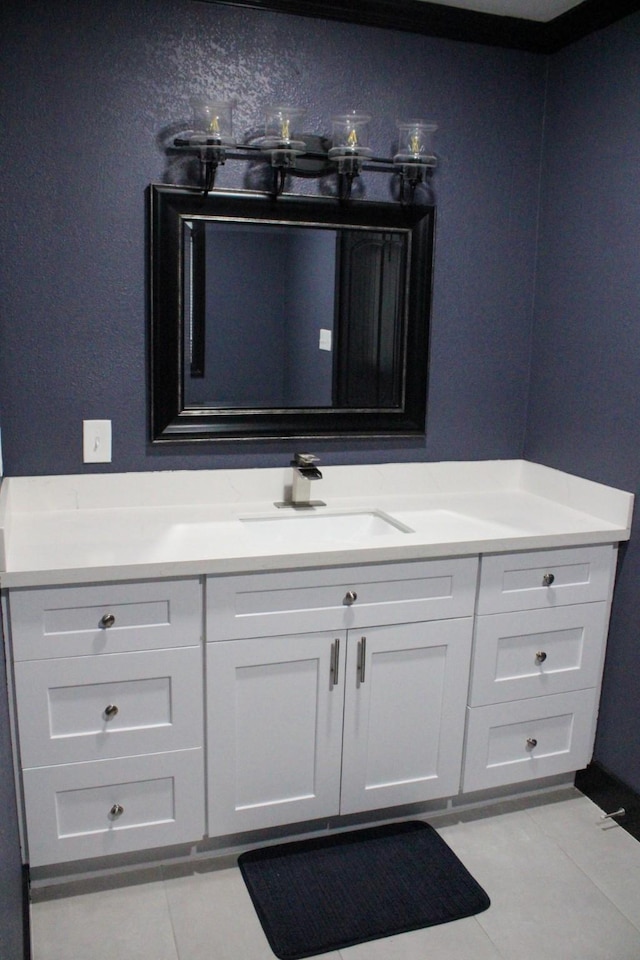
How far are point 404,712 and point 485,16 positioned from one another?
1.91 m

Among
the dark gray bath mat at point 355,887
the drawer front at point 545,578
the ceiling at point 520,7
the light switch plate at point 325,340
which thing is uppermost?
the ceiling at point 520,7

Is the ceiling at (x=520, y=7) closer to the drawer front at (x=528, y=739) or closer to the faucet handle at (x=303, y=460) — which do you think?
the faucet handle at (x=303, y=460)

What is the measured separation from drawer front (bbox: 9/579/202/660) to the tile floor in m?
0.59

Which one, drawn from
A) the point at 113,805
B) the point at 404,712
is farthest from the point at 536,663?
the point at 113,805

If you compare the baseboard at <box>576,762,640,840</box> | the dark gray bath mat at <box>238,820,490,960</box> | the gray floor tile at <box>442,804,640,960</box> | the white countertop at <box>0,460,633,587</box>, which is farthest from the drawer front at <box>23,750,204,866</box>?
the baseboard at <box>576,762,640,840</box>

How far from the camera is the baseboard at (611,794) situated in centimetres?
220

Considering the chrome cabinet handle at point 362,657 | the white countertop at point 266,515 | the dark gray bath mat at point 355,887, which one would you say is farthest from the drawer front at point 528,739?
the white countertop at point 266,515

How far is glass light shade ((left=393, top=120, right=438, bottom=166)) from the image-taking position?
7.29 feet

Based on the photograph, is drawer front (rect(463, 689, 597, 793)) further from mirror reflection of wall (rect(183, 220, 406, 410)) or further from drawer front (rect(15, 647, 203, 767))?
mirror reflection of wall (rect(183, 220, 406, 410))

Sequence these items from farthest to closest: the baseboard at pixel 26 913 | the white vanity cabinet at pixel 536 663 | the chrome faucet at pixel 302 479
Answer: the chrome faucet at pixel 302 479 < the white vanity cabinet at pixel 536 663 < the baseboard at pixel 26 913

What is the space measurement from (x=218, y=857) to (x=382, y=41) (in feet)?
7.20

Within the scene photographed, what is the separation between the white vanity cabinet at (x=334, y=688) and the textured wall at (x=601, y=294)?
47cm

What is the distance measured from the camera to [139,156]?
2100 millimetres

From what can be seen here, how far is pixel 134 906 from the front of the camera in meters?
1.87
